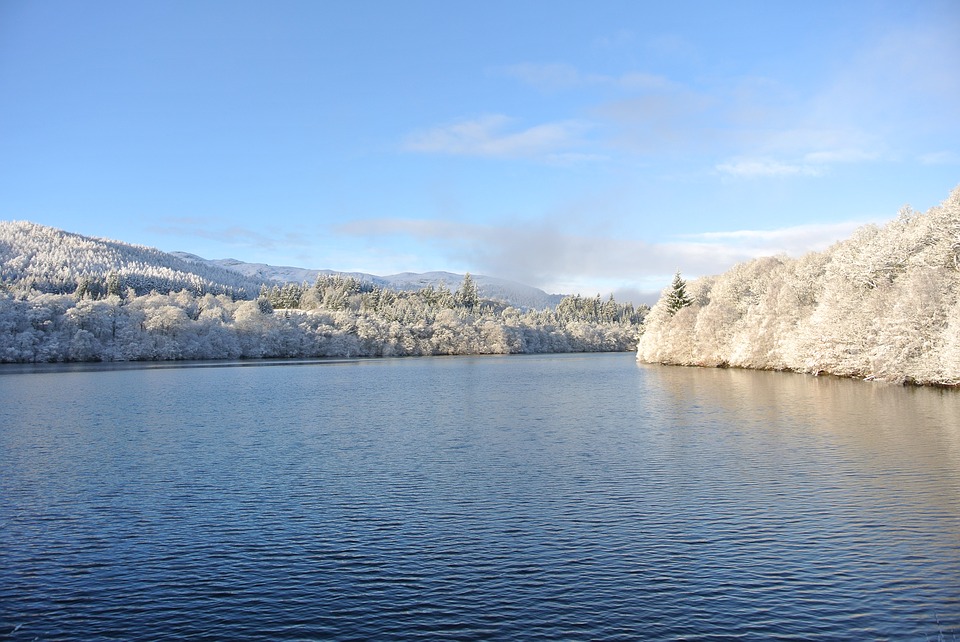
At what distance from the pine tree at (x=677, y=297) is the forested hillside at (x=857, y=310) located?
10.7m

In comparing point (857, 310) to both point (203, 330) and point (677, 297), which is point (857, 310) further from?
point (203, 330)

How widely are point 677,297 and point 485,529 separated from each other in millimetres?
101514

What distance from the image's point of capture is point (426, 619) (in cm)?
1355

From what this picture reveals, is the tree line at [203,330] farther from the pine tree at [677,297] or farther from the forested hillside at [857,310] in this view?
the forested hillside at [857,310]

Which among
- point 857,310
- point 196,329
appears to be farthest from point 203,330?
point 857,310

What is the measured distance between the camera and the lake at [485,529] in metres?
13.6

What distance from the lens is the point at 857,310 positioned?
200ft

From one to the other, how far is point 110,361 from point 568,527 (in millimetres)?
122294

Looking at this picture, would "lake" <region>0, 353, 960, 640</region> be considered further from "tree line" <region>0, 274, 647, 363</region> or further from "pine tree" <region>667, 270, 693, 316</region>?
"tree line" <region>0, 274, 647, 363</region>

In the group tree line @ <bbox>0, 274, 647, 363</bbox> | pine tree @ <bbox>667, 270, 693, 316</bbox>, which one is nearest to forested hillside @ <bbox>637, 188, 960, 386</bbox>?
pine tree @ <bbox>667, 270, 693, 316</bbox>

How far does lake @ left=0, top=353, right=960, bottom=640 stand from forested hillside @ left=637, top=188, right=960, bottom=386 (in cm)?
1419

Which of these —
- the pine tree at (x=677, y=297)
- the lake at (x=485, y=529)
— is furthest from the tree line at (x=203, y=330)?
the lake at (x=485, y=529)

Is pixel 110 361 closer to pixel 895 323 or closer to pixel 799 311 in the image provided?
pixel 799 311

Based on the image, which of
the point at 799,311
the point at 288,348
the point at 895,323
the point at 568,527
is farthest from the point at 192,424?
the point at 288,348
